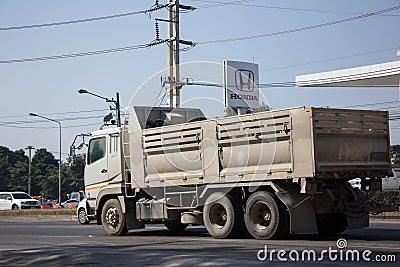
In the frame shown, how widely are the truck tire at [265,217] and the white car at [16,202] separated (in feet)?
129

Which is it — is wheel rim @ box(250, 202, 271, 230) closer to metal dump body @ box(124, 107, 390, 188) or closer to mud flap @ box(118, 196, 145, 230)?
metal dump body @ box(124, 107, 390, 188)

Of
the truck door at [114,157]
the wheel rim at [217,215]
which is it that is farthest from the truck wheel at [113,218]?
the wheel rim at [217,215]

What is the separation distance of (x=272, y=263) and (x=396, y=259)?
200cm

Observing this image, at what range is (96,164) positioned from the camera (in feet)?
65.6

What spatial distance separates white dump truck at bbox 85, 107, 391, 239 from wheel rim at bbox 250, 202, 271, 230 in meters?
0.02

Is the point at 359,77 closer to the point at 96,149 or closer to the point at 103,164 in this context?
the point at 96,149

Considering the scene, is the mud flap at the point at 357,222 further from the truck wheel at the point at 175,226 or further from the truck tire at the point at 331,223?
the truck wheel at the point at 175,226

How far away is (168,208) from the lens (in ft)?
58.3

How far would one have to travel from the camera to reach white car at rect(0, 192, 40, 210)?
5284 cm

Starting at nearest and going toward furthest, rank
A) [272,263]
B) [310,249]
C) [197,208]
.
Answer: [272,263], [310,249], [197,208]

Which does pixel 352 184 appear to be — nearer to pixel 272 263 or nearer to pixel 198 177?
pixel 198 177

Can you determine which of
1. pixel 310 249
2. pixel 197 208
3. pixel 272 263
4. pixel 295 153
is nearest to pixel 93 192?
pixel 197 208

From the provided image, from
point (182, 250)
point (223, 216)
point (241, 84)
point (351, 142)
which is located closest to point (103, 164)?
point (223, 216)

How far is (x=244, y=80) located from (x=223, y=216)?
97.8ft
